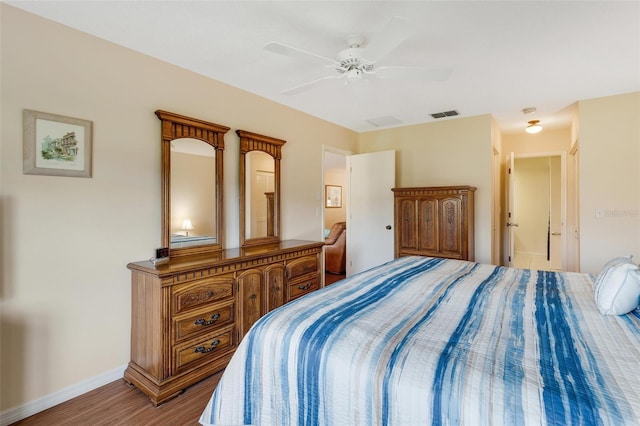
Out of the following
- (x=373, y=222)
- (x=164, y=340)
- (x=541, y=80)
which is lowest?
(x=164, y=340)

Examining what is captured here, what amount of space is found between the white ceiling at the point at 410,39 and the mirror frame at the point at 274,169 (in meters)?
0.49

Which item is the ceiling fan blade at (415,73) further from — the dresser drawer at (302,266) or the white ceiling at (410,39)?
the dresser drawer at (302,266)

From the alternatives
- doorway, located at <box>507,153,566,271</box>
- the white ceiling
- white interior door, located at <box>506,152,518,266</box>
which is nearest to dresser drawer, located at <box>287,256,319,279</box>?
the white ceiling

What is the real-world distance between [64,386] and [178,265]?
1.03 meters

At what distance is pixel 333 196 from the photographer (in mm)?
7969

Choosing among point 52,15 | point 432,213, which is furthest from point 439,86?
point 52,15

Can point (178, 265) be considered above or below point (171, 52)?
below

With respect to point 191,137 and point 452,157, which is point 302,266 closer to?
point 191,137

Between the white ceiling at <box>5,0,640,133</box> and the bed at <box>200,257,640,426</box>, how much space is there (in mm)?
1679

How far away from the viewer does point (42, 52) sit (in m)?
1.89

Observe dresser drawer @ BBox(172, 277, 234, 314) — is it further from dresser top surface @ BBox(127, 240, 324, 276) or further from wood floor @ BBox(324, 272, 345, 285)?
wood floor @ BBox(324, 272, 345, 285)

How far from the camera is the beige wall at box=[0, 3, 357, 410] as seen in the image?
1.78 metres

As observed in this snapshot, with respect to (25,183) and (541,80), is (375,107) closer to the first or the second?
(541,80)

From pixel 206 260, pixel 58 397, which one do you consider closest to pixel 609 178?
pixel 206 260
